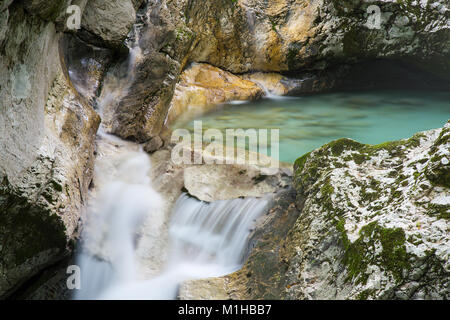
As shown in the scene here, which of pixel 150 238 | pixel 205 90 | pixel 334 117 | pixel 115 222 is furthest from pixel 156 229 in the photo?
pixel 334 117

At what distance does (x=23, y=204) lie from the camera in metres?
3.25

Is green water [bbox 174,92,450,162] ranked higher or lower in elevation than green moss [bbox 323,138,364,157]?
higher

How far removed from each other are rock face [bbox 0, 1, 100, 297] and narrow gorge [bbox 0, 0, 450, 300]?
0.05 feet

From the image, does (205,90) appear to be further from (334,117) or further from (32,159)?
(32,159)

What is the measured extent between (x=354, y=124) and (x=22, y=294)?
639 cm

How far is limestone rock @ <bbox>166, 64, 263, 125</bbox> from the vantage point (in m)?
7.87

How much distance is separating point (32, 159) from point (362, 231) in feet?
9.44

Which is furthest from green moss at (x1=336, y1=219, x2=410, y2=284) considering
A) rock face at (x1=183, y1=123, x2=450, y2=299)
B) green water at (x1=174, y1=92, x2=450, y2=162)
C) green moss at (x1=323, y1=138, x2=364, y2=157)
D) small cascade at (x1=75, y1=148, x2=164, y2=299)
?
green water at (x1=174, y1=92, x2=450, y2=162)

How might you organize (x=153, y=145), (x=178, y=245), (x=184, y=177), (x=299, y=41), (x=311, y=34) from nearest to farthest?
(x=178, y=245)
(x=184, y=177)
(x=153, y=145)
(x=311, y=34)
(x=299, y=41)

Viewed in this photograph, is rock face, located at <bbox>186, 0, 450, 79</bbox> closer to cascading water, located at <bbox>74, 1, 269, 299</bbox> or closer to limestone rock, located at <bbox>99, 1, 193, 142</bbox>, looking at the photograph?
limestone rock, located at <bbox>99, 1, 193, 142</bbox>

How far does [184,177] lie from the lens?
4863 millimetres

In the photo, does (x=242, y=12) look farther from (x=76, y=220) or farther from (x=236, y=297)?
(x=236, y=297)

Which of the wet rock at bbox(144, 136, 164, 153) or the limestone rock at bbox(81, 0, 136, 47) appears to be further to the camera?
the wet rock at bbox(144, 136, 164, 153)

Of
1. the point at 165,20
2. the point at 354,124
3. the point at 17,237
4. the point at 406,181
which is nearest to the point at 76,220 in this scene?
the point at 17,237
